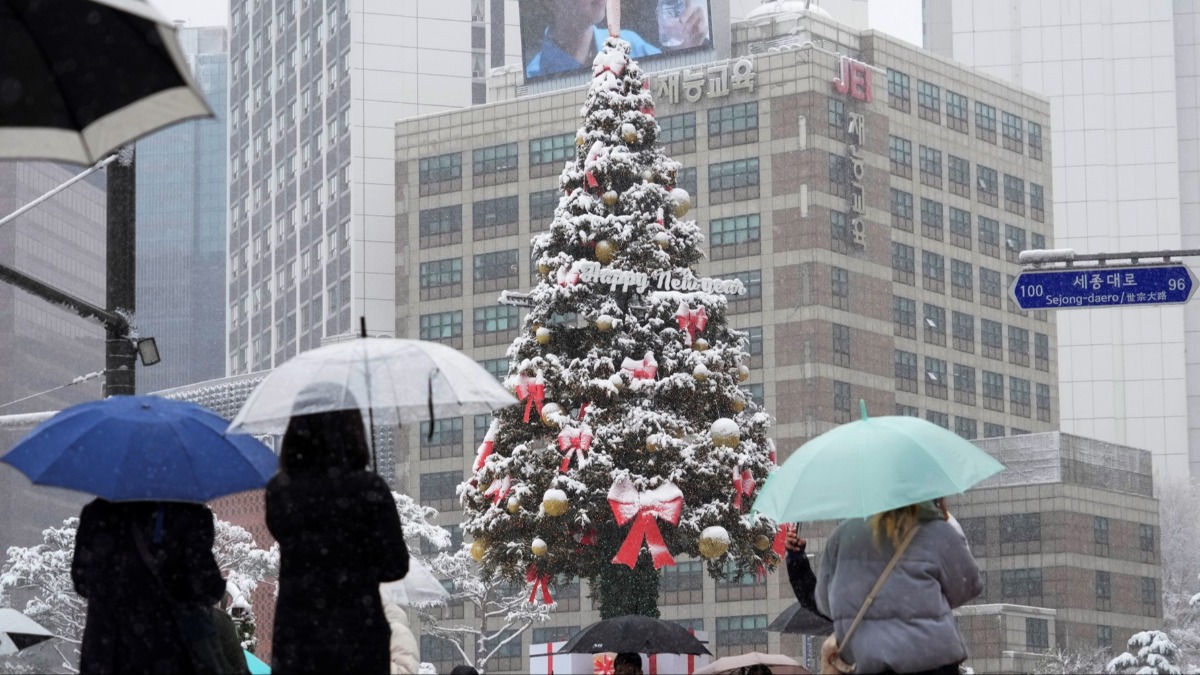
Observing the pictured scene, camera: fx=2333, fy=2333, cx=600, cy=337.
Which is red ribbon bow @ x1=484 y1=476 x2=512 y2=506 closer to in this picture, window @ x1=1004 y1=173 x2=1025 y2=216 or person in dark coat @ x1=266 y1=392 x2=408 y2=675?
person in dark coat @ x1=266 y1=392 x2=408 y2=675

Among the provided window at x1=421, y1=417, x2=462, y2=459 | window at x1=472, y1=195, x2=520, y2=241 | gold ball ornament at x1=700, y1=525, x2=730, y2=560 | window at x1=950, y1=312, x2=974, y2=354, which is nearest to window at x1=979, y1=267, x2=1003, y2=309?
window at x1=950, y1=312, x2=974, y2=354

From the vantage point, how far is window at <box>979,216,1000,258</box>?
364 feet

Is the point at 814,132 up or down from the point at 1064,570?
up

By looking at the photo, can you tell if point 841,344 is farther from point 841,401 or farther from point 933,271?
point 933,271

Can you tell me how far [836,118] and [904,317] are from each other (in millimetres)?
9840

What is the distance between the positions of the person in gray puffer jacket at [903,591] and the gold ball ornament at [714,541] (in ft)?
58.8

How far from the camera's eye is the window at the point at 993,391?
110 meters

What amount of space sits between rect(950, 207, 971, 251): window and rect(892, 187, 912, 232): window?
3709 mm

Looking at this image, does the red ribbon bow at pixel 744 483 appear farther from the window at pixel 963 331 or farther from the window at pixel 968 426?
the window at pixel 963 331

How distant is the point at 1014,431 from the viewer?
111812mm

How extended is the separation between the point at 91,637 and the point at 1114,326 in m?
150

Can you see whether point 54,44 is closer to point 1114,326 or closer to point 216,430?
point 216,430

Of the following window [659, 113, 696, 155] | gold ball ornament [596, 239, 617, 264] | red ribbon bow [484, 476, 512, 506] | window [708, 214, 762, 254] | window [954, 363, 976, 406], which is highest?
window [659, 113, 696, 155]

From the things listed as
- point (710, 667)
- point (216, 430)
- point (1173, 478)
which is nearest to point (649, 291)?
point (710, 667)
